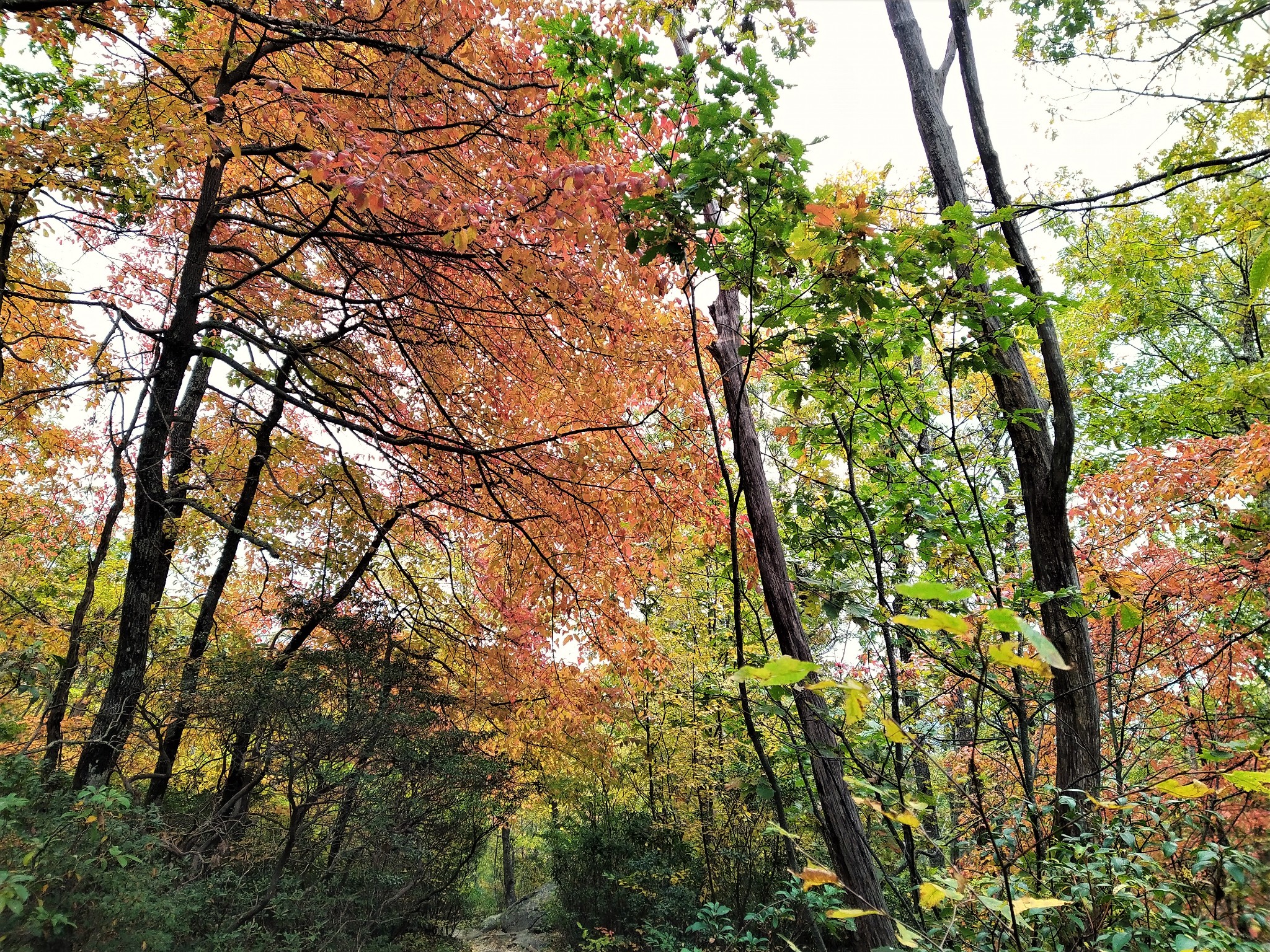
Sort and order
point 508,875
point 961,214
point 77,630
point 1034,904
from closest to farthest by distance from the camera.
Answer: point 1034,904 → point 961,214 → point 77,630 → point 508,875

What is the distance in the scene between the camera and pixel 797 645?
2312mm

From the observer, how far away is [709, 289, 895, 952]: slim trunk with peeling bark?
198 cm

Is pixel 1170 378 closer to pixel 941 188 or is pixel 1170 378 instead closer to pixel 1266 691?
pixel 1266 691

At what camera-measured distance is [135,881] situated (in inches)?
116

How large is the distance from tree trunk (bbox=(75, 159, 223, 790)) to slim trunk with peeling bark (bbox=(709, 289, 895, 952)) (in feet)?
12.0

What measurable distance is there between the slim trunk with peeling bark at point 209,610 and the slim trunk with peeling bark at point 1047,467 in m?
4.50

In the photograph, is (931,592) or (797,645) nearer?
(931,592)

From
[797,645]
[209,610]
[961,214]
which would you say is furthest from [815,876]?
[209,610]

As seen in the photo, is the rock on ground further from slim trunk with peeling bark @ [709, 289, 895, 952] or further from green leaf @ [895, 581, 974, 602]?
green leaf @ [895, 581, 974, 602]

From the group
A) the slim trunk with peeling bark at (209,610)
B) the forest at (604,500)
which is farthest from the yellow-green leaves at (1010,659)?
the slim trunk with peeling bark at (209,610)

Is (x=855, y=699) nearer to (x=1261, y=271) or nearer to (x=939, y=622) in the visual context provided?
(x=939, y=622)

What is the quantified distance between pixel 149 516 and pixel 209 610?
2.22m

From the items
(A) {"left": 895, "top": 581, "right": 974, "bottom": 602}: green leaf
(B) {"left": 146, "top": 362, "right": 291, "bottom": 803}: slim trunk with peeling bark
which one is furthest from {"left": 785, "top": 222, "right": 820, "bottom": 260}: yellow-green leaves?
(B) {"left": 146, "top": 362, "right": 291, "bottom": 803}: slim trunk with peeling bark

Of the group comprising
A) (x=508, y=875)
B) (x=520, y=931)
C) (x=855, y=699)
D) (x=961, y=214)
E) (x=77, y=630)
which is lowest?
(x=508, y=875)
